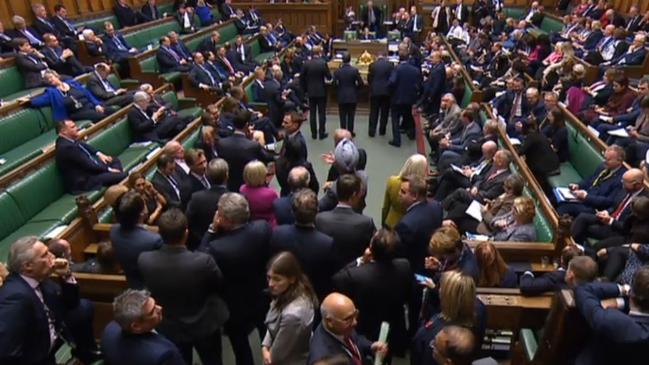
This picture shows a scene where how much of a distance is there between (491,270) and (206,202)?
5.77 ft

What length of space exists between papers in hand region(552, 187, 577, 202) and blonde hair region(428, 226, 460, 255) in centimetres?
217

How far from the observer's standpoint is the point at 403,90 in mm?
6941

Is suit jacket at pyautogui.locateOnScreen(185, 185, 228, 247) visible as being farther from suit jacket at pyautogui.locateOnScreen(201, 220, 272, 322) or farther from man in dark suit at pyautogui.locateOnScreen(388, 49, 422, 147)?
man in dark suit at pyautogui.locateOnScreen(388, 49, 422, 147)

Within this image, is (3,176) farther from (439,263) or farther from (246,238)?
(439,263)

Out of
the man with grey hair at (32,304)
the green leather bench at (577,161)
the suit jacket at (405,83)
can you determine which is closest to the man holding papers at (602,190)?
the green leather bench at (577,161)

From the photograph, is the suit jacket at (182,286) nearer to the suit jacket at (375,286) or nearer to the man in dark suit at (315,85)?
the suit jacket at (375,286)

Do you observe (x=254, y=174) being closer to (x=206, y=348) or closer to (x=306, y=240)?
(x=306, y=240)

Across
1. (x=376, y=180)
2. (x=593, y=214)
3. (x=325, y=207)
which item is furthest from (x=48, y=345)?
(x=376, y=180)

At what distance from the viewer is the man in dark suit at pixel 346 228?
279 centimetres

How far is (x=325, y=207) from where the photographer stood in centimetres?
339

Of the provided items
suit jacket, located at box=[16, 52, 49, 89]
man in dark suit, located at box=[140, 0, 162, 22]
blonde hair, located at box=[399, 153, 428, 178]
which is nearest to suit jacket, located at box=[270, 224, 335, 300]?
blonde hair, located at box=[399, 153, 428, 178]

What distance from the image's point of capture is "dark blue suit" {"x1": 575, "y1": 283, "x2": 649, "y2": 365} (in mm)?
1799

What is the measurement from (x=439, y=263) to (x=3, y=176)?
10.6ft

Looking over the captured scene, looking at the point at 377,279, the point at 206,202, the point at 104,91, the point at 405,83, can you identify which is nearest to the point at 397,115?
the point at 405,83
